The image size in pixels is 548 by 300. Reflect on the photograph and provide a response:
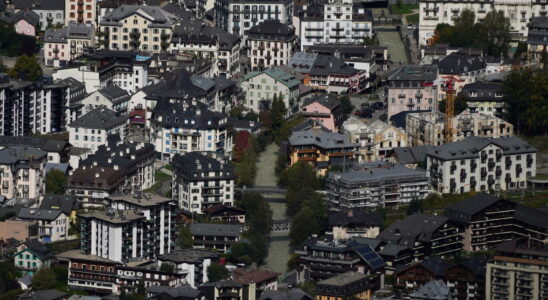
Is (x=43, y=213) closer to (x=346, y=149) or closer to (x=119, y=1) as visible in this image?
(x=346, y=149)

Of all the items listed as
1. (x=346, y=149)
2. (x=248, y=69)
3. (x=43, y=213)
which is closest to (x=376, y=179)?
(x=346, y=149)

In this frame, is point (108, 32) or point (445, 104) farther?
point (108, 32)

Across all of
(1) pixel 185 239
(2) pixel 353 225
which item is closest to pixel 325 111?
(2) pixel 353 225

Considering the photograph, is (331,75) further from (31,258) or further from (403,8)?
(31,258)

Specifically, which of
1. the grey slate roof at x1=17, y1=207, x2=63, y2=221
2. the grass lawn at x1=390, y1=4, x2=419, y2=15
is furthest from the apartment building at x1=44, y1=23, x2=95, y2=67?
the grey slate roof at x1=17, y1=207, x2=63, y2=221

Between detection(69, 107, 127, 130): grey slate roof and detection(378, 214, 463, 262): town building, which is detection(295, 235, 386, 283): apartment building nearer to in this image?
detection(378, 214, 463, 262): town building

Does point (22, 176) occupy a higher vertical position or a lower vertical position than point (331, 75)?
lower
